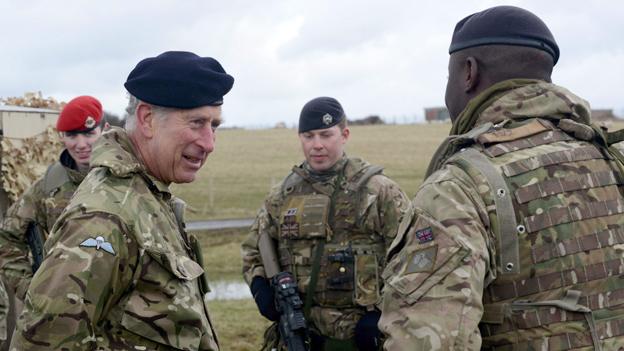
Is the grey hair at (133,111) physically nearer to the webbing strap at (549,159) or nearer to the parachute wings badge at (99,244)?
the parachute wings badge at (99,244)

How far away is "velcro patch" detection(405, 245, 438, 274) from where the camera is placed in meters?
2.22

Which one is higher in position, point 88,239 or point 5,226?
point 88,239

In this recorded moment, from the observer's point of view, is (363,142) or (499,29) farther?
(363,142)

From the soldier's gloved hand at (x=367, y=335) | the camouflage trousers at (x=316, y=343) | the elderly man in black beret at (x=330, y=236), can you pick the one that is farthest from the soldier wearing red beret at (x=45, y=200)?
the soldier's gloved hand at (x=367, y=335)

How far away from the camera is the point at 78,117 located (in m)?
5.06

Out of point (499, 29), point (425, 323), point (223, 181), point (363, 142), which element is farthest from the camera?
point (363, 142)

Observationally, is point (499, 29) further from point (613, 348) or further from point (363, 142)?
point (363, 142)

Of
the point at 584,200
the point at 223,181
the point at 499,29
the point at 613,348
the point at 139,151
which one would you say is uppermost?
the point at 499,29

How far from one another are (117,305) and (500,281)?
4.00 ft

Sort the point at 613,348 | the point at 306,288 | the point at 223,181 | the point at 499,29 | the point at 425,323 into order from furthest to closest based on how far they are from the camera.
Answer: the point at 223,181 → the point at 306,288 → the point at 499,29 → the point at 613,348 → the point at 425,323

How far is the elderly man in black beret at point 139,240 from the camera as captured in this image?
7.34 ft

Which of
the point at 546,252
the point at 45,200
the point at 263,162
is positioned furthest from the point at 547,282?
the point at 263,162

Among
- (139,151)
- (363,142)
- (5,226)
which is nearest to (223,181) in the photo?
(363,142)

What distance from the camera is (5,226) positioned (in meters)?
5.07
